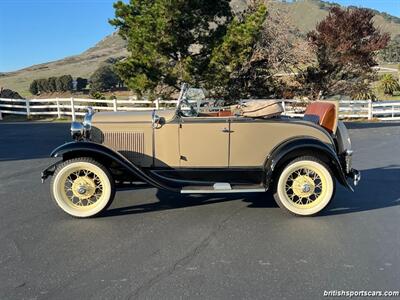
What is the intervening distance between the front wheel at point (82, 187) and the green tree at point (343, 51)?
16087mm

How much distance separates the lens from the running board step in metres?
5.06

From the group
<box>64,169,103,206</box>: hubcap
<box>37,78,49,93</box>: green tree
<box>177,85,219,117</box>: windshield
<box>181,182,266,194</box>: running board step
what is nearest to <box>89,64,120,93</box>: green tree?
<box>37,78,49,93</box>: green tree

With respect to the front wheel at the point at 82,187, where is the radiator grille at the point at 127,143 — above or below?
above

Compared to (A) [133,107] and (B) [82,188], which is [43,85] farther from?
(B) [82,188]

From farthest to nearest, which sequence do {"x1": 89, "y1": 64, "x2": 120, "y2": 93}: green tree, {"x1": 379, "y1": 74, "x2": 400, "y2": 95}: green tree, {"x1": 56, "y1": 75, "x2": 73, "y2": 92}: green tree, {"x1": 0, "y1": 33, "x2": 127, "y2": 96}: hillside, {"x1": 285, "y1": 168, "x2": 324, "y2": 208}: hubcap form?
{"x1": 0, "y1": 33, "x2": 127, "y2": 96}: hillside
{"x1": 56, "y1": 75, "x2": 73, "y2": 92}: green tree
{"x1": 379, "y1": 74, "x2": 400, "y2": 95}: green tree
{"x1": 89, "y1": 64, "x2": 120, "y2": 93}: green tree
{"x1": 285, "y1": 168, "x2": 324, "y2": 208}: hubcap

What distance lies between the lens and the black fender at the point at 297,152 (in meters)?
5.04

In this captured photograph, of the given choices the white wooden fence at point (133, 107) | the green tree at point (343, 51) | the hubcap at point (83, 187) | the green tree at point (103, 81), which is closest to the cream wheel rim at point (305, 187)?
the hubcap at point (83, 187)

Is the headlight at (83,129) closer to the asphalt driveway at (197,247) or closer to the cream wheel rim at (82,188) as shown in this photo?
the cream wheel rim at (82,188)

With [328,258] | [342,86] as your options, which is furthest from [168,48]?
[328,258]

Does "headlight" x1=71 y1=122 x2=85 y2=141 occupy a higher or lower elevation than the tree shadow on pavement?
higher

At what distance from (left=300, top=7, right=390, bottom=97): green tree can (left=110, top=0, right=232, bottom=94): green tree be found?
5.07m

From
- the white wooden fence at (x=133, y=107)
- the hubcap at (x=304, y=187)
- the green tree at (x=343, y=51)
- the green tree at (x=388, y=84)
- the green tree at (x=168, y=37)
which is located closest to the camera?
the hubcap at (x=304, y=187)

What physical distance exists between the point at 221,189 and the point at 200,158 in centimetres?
47

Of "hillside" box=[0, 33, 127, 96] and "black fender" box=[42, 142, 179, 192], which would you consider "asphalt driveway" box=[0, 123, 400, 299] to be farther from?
"hillside" box=[0, 33, 127, 96]
